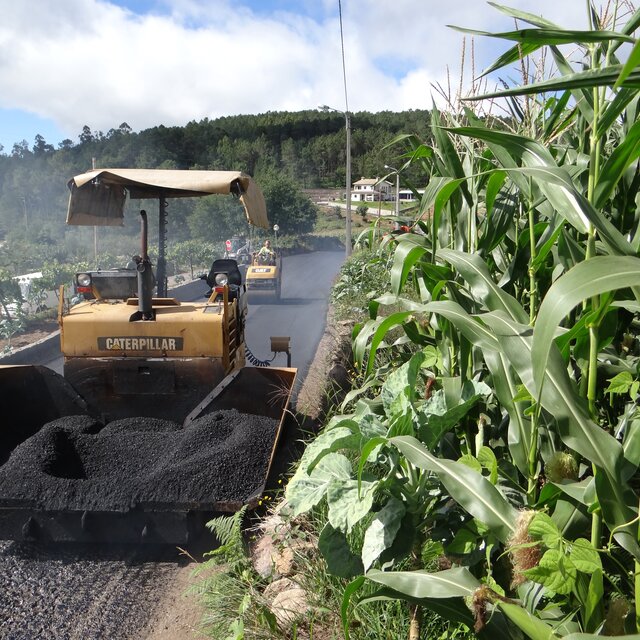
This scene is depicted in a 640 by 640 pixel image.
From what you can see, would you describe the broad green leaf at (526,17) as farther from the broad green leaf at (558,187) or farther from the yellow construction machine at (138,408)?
the yellow construction machine at (138,408)

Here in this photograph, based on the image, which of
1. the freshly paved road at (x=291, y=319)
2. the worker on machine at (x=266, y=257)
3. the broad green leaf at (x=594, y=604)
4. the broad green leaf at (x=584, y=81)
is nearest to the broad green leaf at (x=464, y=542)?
the broad green leaf at (x=594, y=604)

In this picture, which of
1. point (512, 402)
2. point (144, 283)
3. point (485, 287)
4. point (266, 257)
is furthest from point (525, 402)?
point (266, 257)

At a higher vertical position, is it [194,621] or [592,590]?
[592,590]

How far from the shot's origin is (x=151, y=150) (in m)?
49.3

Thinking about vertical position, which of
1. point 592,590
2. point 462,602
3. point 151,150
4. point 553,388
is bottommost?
point 462,602

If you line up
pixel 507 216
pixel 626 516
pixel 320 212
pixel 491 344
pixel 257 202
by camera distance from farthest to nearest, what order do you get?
pixel 320 212
pixel 257 202
pixel 507 216
pixel 491 344
pixel 626 516

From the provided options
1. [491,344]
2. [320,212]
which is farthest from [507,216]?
[320,212]

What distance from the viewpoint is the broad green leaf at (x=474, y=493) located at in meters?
1.97

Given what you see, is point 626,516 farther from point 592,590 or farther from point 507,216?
point 507,216

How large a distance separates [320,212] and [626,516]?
72.0 meters

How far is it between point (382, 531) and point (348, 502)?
18cm

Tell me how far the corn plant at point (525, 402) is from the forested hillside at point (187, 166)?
30.7m

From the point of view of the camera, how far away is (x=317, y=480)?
265cm

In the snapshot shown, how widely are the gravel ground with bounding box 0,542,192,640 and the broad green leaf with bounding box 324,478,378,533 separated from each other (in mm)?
2213
